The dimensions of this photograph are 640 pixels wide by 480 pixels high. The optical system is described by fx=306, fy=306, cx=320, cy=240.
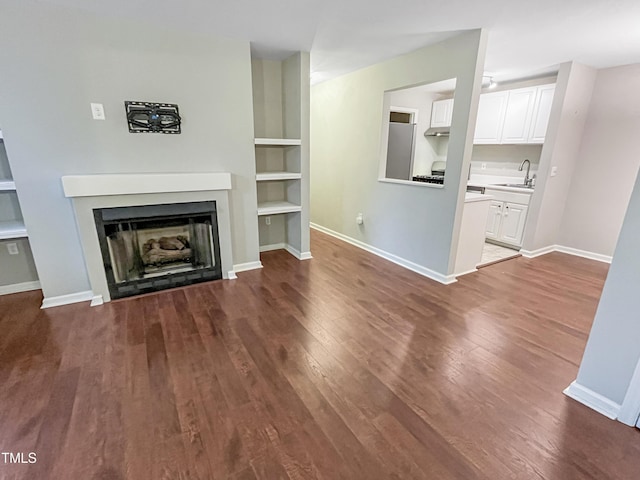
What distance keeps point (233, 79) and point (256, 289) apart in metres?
2.09

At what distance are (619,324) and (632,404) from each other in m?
0.41

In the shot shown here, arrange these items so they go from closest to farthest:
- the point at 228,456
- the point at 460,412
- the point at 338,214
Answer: the point at 228,456 < the point at 460,412 < the point at 338,214

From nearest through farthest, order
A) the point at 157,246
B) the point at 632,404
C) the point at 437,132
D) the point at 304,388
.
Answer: the point at 632,404 → the point at 304,388 → the point at 157,246 → the point at 437,132

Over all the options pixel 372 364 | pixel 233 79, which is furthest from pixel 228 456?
pixel 233 79

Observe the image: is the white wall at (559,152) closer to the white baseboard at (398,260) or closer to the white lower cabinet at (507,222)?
the white lower cabinet at (507,222)

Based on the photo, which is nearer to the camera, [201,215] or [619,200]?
[201,215]

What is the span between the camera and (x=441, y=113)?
5105mm

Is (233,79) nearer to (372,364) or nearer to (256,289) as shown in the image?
(256,289)

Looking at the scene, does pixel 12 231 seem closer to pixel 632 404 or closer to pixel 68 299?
pixel 68 299

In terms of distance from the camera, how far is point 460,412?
166 centimetres

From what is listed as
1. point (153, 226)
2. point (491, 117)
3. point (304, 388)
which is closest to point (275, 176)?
point (153, 226)

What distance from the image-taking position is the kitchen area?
401cm

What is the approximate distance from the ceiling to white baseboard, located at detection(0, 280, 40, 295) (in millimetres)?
2460

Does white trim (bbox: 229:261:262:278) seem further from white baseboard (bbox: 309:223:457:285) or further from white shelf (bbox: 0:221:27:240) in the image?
white shelf (bbox: 0:221:27:240)
